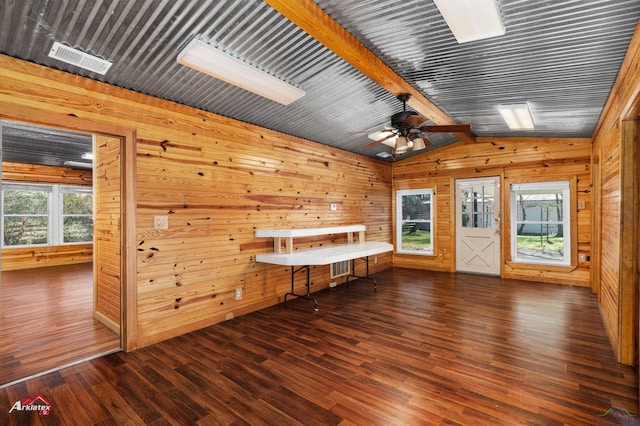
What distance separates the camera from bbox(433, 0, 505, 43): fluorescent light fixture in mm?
1959

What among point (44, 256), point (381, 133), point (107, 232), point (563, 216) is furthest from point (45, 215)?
point (563, 216)

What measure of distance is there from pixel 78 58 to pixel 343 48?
6.74 ft

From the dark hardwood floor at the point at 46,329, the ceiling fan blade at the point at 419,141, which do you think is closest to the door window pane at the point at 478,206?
the ceiling fan blade at the point at 419,141

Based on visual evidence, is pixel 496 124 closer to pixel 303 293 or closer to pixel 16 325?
pixel 303 293

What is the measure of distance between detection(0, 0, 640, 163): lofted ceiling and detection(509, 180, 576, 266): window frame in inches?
77.7

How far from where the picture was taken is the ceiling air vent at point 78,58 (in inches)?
88.0

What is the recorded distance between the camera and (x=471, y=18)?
2.10 meters

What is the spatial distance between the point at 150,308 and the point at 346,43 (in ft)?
10.2

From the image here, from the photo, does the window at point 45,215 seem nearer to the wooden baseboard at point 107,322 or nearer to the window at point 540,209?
the wooden baseboard at point 107,322

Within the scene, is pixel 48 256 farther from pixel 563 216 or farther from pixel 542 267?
pixel 563 216

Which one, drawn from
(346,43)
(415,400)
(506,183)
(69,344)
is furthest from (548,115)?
(69,344)

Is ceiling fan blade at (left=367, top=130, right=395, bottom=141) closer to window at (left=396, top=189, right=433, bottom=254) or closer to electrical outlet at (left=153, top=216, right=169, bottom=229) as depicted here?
electrical outlet at (left=153, top=216, right=169, bottom=229)

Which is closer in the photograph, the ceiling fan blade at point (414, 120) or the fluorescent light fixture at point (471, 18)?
the fluorescent light fixture at point (471, 18)

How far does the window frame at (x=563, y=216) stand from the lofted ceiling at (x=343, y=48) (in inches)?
77.7
